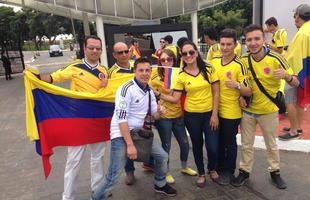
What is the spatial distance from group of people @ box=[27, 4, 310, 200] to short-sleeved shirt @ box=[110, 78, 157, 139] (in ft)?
0.03

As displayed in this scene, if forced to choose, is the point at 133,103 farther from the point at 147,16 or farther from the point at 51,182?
the point at 147,16

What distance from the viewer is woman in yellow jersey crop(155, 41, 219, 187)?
13.6 feet

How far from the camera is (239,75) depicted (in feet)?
13.3

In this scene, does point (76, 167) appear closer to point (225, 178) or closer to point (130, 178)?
point (130, 178)

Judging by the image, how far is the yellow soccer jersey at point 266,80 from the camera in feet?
13.1

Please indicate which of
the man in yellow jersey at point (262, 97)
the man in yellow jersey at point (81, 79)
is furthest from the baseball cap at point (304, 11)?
the man in yellow jersey at point (81, 79)

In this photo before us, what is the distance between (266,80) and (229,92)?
436mm

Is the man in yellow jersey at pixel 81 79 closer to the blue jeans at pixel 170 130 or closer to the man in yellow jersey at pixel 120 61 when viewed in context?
the man in yellow jersey at pixel 120 61

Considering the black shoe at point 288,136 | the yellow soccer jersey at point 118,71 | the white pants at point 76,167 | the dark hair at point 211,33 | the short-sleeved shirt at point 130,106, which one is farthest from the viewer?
the dark hair at point 211,33

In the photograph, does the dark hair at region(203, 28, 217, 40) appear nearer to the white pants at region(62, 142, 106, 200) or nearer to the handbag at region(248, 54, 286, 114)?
the handbag at region(248, 54, 286, 114)

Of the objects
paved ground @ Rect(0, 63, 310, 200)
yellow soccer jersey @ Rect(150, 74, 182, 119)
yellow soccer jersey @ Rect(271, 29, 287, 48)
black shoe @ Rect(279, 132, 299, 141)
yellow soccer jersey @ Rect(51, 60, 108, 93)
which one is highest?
yellow soccer jersey @ Rect(271, 29, 287, 48)

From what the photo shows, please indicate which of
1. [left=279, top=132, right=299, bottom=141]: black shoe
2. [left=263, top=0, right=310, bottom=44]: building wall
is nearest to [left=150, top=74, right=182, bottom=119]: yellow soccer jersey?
[left=279, top=132, right=299, bottom=141]: black shoe

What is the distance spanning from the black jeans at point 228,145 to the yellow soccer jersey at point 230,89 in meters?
0.09

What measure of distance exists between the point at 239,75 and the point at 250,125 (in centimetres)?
66
